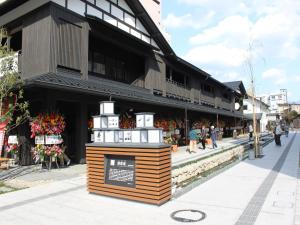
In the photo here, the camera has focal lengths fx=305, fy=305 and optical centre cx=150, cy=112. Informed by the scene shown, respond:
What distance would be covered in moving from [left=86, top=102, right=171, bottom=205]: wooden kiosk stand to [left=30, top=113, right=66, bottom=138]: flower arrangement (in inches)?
168

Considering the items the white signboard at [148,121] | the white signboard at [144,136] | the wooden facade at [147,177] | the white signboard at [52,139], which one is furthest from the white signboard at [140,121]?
the white signboard at [52,139]

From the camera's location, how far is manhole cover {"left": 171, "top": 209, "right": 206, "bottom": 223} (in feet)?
19.0

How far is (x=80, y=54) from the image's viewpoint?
14375 mm

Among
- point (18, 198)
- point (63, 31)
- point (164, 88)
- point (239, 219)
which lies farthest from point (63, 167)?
point (164, 88)

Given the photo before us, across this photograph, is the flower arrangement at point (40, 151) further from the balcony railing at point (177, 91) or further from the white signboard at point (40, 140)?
the balcony railing at point (177, 91)

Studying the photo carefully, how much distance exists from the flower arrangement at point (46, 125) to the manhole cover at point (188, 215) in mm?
7124

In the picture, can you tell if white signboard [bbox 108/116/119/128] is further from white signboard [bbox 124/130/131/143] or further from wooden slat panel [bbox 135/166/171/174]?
wooden slat panel [bbox 135/166/171/174]

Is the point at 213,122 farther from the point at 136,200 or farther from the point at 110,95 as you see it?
the point at 136,200

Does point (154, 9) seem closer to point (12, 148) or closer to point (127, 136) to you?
point (12, 148)

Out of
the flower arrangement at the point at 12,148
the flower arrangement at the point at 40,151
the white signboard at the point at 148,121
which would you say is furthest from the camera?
the flower arrangement at the point at 12,148

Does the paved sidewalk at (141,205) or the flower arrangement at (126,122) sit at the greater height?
the flower arrangement at (126,122)

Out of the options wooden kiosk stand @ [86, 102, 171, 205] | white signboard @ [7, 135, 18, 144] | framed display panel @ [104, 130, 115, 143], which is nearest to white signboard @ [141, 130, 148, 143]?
wooden kiosk stand @ [86, 102, 171, 205]

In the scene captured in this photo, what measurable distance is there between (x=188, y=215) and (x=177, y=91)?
20.2 m

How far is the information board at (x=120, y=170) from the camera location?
7.14 m
